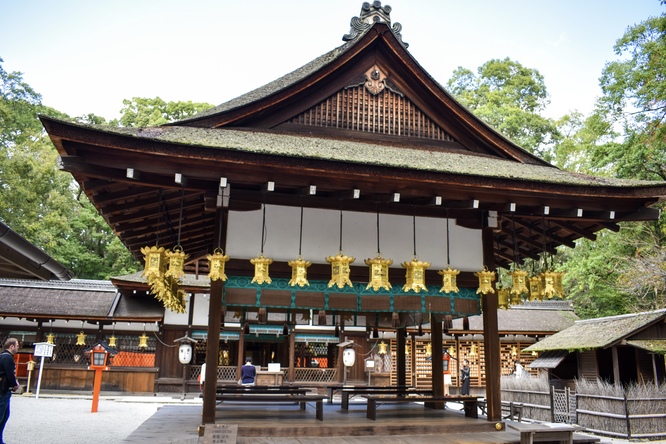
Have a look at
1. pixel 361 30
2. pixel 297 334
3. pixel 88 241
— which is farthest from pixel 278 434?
pixel 88 241

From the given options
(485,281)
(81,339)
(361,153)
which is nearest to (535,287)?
(485,281)

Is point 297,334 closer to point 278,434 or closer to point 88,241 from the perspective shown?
point 278,434

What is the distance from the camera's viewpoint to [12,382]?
343 inches

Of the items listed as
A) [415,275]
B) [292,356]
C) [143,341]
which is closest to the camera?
[415,275]

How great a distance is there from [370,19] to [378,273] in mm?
5819

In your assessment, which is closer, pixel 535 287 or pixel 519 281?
pixel 519 281

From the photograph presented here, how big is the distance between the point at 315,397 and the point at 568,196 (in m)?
5.70

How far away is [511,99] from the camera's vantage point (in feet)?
141

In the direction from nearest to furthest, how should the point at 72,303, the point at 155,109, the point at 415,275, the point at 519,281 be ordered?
the point at 415,275 → the point at 519,281 → the point at 72,303 → the point at 155,109

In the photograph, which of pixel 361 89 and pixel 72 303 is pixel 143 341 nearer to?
pixel 72 303

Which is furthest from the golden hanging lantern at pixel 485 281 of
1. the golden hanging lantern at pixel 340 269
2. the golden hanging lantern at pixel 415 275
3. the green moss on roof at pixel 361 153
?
the golden hanging lantern at pixel 340 269

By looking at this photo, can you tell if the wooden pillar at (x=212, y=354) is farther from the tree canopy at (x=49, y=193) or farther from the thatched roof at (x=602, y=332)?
the tree canopy at (x=49, y=193)

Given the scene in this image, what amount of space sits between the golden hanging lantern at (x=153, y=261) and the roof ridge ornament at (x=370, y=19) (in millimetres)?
6060

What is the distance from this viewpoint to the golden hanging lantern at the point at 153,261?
7691 mm
